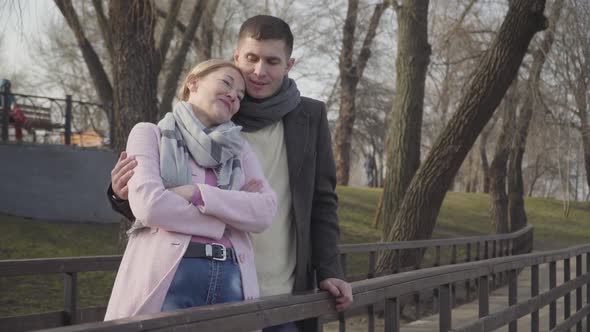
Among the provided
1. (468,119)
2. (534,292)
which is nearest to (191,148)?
(534,292)

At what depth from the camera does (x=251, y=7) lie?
20484mm

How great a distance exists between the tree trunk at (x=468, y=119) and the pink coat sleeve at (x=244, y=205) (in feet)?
29.6

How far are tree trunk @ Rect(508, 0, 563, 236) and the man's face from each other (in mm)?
11076

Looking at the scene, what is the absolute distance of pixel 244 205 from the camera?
9.30 ft

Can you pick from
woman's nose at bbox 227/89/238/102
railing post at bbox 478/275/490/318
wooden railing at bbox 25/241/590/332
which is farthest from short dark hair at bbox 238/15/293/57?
railing post at bbox 478/275/490/318

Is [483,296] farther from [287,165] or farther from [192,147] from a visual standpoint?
[192,147]

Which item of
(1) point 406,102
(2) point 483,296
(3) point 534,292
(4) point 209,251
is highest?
(1) point 406,102

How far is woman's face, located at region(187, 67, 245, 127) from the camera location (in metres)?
2.91

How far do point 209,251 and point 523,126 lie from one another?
17.7m

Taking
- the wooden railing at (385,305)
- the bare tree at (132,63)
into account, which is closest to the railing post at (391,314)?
the wooden railing at (385,305)

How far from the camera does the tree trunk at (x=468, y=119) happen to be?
1148 cm

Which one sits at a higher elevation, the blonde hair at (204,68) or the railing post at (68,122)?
the railing post at (68,122)

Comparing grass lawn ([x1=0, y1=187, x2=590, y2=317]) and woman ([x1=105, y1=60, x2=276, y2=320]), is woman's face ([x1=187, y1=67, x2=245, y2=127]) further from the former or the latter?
grass lawn ([x1=0, y1=187, x2=590, y2=317])

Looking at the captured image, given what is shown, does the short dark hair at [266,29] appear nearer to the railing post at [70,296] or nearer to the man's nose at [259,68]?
the man's nose at [259,68]
